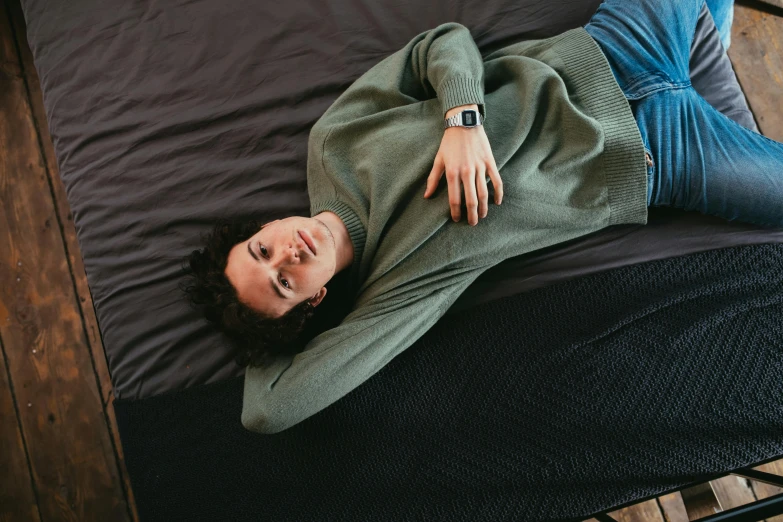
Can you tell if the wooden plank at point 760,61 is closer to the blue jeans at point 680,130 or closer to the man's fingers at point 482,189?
the blue jeans at point 680,130

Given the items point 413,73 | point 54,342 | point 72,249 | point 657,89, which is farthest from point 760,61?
point 54,342

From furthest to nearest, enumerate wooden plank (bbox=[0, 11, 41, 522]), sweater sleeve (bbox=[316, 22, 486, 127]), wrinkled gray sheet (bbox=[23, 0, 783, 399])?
wooden plank (bbox=[0, 11, 41, 522]) → wrinkled gray sheet (bbox=[23, 0, 783, 399]) → sweater sleeve (bbox=[316, 22, 486, 127])

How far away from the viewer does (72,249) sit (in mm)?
1754

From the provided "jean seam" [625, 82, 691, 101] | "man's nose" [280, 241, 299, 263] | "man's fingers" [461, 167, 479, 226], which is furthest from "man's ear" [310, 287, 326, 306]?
"jean seam" [625, 82, 691, 101]

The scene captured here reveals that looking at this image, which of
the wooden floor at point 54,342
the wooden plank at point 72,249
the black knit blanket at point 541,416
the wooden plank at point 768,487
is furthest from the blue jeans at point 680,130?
the wooden plank at point 72,249

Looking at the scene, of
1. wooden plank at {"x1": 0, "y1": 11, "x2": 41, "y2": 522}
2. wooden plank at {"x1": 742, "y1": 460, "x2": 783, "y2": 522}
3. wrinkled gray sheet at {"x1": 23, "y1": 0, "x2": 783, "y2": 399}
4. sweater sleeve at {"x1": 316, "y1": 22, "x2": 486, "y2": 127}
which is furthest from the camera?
wooden plank at {"x1": 0, "y1": 11, "x2": 41, "y2": 522}

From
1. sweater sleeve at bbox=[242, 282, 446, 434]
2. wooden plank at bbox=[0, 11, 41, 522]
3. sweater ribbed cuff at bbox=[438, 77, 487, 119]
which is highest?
sweater ribbed cuff at bbox=[438, 77, 487, 119]

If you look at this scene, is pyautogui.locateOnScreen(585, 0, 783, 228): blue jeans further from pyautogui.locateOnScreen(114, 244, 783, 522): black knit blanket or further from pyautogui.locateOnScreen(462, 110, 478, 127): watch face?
pyautogui.locateOnScreen(462, 110, 478, 127): watch face

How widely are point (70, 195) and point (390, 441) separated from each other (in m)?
1.04

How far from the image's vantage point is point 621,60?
3.76 ft

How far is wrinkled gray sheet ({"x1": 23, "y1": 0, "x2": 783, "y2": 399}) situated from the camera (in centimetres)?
125

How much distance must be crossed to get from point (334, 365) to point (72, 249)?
1177 millimetres

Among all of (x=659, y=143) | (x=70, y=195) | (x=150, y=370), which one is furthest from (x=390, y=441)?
(x=70, y=195)

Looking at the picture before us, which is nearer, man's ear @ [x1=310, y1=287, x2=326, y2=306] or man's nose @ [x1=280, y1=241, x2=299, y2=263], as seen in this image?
man's nose @ [x1=280, y1=241, x2=299, y2=263]
